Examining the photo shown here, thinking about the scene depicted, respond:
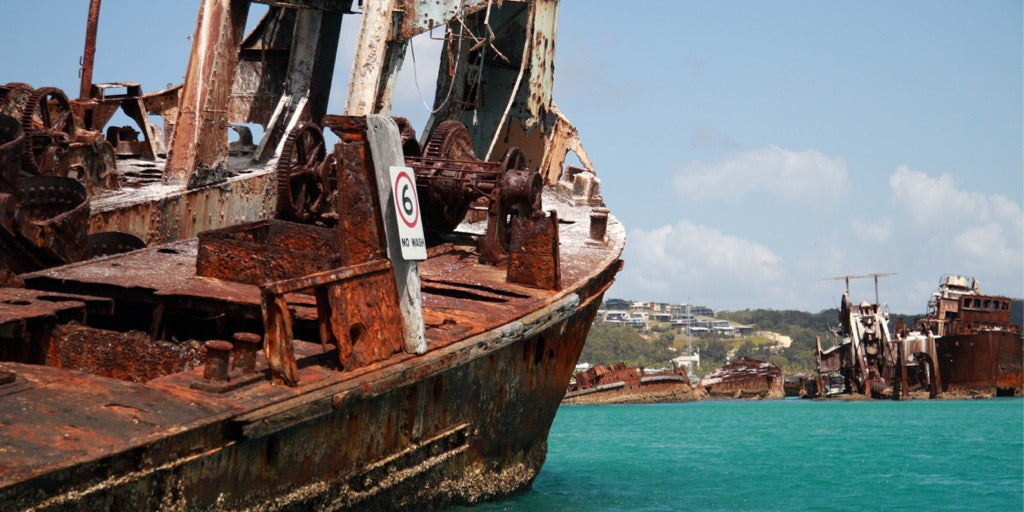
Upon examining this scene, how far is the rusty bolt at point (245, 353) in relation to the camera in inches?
263

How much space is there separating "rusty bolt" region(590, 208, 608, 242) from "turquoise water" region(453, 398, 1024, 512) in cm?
282

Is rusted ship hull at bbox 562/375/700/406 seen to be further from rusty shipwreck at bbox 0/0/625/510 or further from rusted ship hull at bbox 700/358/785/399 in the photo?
rusty shipwreck at bbox 0/0/625/510

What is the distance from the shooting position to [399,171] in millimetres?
7438

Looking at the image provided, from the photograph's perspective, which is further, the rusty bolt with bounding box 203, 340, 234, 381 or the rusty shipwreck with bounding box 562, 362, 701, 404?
the rusty shipwreck with bounding box 562, 362, 701, 404

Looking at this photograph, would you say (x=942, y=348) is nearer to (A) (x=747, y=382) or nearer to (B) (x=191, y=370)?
(A) (x=747, y=382)

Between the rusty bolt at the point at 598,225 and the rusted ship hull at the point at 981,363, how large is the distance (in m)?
45.1

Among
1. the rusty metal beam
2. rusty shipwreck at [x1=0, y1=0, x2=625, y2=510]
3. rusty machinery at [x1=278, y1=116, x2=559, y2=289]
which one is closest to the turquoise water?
rusty shipwreck at [x1=0, y1=0, x2=625, y2=510]

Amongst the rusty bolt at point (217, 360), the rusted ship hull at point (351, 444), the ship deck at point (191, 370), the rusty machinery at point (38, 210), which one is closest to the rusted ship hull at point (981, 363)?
the ship deck at point (191, 370)

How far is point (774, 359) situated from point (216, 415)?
129737 millimetres

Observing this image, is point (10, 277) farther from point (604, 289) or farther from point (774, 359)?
point (774, 359)

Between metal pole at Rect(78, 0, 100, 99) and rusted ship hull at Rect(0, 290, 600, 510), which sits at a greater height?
metal pole at Rect(78, 0, 100, 99)

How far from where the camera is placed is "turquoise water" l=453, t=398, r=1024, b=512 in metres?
14.4

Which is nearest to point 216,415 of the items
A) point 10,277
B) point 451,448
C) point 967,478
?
point 451,448

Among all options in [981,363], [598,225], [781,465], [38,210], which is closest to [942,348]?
[981,363]
